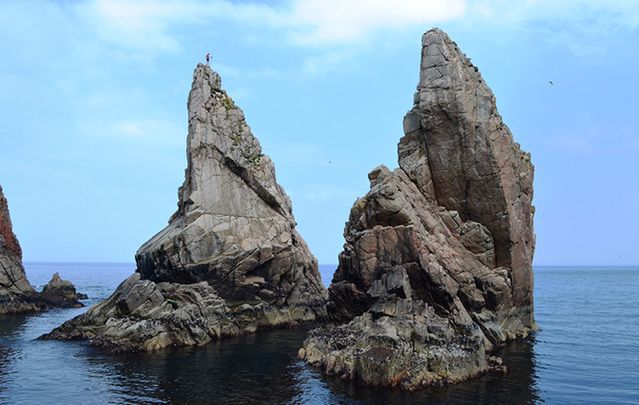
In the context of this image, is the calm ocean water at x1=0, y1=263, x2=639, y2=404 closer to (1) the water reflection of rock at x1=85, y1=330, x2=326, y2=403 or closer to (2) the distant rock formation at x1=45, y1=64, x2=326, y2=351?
(1) the water reflection of rock at x1=85, y1=330, x2=326, y2=403

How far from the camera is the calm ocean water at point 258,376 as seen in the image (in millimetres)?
39656

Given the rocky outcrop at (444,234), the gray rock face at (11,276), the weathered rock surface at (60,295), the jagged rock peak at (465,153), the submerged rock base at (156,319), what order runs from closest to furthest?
1. the rocky outcrop at (444,234)
2. the submerged rock base at (156,319)
3. the jagged rock peak at (465,153)
4. the gray rock face at (11,276)
5. the weathered rock surface at (60,295)

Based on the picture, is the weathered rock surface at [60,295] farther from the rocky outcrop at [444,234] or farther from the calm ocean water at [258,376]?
the rocky outcrop at [444,234]

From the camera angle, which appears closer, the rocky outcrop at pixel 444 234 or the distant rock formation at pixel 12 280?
the rocky outcrop at pixel 444 234

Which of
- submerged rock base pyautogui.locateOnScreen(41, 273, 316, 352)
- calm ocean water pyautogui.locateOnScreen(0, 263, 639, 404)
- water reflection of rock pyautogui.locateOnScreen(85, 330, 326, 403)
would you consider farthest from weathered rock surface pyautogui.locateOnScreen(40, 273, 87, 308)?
water reflection of rock pyautogui.locateOnScreen(85, 330, 326, 403)

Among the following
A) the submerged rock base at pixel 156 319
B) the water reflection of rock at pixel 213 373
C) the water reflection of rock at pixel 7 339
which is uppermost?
the submerged rock base at pixel 156 319

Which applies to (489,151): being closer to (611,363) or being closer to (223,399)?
(611,363)

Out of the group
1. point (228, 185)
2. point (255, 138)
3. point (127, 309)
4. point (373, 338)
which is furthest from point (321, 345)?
point (255, 138)

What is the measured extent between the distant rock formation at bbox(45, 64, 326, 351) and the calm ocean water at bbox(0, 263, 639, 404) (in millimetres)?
3878

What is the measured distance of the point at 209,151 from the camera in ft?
254

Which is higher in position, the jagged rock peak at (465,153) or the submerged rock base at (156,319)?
the jagged rock peak at (465,153)

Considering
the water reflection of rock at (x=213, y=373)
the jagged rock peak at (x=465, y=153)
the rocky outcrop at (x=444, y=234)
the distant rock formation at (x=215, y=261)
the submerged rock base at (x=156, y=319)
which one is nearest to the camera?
the water reflection of rock at (x=213, y=373)

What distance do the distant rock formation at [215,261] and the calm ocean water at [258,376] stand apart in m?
3.88

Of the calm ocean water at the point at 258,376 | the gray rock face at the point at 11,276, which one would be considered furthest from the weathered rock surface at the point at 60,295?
the calm ocean water at the point at 258,376
